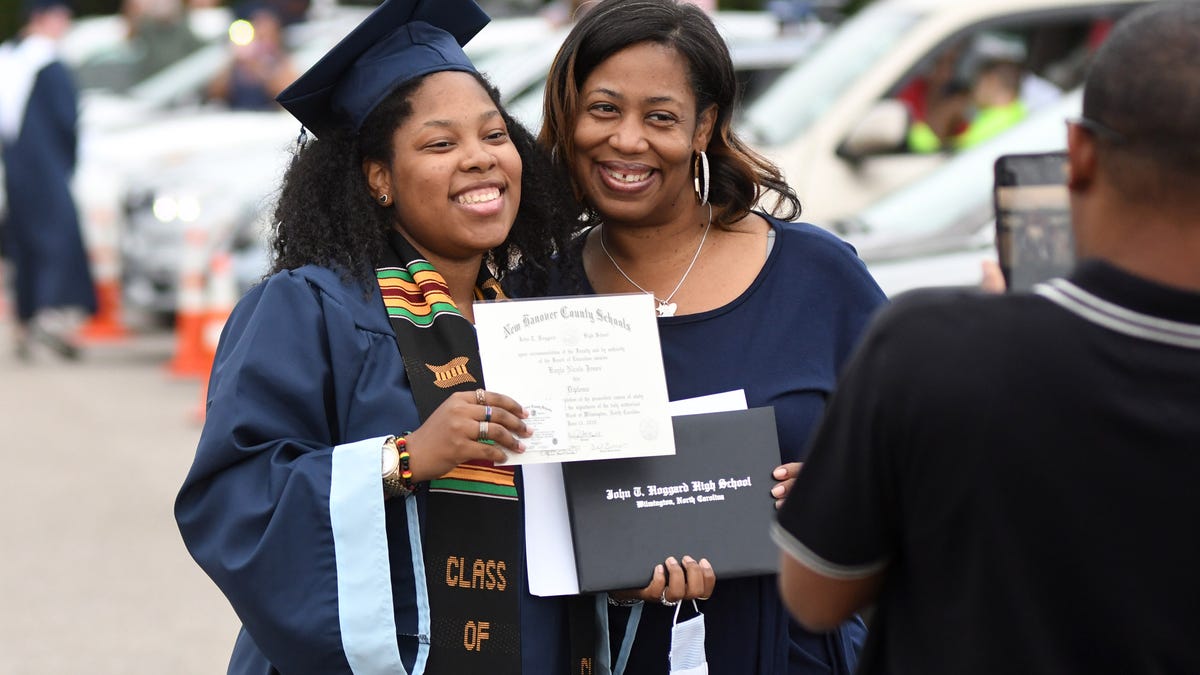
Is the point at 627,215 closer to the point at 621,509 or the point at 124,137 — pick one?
the point at 621,509

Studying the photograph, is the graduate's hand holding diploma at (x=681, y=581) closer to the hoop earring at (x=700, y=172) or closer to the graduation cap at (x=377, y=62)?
the hoop earring at (x=700, y=172)

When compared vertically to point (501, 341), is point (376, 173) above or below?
above

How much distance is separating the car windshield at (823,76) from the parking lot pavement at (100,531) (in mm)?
3475

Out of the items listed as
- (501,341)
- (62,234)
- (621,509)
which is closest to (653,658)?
(621,509)

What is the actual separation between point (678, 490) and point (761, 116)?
6183mm

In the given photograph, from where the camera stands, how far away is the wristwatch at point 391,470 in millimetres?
2799

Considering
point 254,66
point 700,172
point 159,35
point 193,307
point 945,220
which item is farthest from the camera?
point 159,35

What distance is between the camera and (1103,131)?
1.95 metres

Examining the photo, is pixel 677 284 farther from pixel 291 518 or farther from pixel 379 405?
pixel 291 518

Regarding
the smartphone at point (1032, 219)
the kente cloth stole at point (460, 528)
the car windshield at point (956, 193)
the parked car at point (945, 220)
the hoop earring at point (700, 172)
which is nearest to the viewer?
the smartphone at point (1032, 219)

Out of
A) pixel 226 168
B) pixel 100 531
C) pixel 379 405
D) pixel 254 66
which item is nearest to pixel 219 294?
pixel 226 168

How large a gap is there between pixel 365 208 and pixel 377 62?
0.87ft

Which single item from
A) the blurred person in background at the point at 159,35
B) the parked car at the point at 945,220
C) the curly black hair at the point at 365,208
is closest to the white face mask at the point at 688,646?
the curly black hair at the point at 365,208

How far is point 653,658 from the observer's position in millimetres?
3160
